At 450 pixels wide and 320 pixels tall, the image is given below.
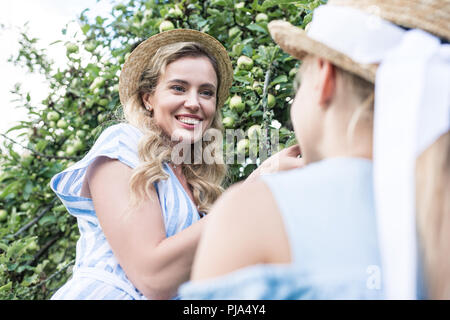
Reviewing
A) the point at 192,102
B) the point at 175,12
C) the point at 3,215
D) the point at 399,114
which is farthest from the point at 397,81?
the point at 3,215

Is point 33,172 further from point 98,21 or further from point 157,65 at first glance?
point 157,65

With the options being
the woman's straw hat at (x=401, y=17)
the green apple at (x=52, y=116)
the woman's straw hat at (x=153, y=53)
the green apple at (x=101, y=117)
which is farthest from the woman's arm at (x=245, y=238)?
the green apple at (x=52, y=116)

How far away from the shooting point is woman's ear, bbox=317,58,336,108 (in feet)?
2.45

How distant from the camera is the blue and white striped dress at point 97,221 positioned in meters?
1.18

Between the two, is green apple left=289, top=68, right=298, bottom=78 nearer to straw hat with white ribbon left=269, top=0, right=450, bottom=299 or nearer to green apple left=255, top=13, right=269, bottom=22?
green apple left=255, top=13, right=269, bottom=22

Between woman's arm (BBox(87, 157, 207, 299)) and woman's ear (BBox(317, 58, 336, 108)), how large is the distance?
45 centimetres

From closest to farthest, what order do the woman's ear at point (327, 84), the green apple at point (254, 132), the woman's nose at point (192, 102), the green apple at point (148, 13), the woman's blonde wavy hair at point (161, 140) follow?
the woman's ear at point (327, 84)
the woman's blonde wavy hair at point (161, 140)
the woman's nose at point (192, 102)
the green apple at point (254, 132)
the green apple at point (148, 13)

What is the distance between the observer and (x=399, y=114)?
2.21ft

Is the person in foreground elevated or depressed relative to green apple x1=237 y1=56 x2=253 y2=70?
depressed

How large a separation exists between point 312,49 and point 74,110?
208 cm

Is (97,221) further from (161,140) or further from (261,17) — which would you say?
(261,17)

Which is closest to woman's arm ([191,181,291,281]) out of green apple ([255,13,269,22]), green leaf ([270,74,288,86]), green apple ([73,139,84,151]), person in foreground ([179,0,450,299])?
person in foreground ([179,0,450,299])

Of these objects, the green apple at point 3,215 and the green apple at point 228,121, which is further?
the green apple at point 3,215

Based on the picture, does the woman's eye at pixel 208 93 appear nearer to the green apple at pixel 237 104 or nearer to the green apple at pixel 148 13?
the green apple at pixel 237 104
